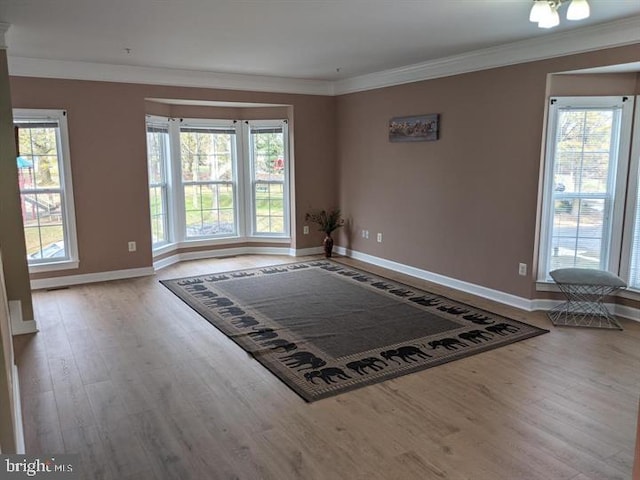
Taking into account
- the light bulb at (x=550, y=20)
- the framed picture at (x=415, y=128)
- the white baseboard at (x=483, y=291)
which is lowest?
the white baseboard at (x=483, y=291)

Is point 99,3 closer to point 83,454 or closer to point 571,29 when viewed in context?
point 83,454

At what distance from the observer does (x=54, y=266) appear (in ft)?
18.2

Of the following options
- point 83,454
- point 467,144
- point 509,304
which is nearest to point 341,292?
point 509,304

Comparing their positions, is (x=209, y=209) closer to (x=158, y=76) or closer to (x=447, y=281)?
(x=158, y=76)

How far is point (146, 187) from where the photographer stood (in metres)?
6.00

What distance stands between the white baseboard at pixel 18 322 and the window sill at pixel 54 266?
1.50 metres

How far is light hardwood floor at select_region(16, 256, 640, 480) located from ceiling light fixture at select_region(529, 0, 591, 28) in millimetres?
2334

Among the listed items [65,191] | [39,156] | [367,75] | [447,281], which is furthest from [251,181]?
[447,281]

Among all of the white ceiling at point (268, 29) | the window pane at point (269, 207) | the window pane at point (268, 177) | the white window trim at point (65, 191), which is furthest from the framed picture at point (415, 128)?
the white window trim at point (65, 191)

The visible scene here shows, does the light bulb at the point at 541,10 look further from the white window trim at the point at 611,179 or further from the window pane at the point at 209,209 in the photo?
the window pane at the point at 209,209

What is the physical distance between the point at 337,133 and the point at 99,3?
4339 millimetres

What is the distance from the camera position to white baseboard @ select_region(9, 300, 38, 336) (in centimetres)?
404

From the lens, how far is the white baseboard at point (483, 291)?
4.42 meters

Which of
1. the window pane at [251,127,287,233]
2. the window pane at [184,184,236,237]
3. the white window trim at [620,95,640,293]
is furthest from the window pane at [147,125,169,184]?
the white window trim at [620,95,640,293]
